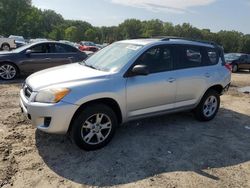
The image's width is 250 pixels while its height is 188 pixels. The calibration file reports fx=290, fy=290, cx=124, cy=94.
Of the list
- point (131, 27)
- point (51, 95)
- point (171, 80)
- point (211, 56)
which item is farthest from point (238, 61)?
point (131, 27)

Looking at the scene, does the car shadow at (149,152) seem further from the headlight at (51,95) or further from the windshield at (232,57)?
the windshield at (232,57)

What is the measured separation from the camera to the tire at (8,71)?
961cm

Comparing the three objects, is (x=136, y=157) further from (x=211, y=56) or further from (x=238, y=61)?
(x=238, y=61)

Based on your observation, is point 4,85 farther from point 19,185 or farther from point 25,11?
point 25,11

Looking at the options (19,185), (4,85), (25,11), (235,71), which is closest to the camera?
(19,185)

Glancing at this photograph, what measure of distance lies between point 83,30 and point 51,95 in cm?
10480

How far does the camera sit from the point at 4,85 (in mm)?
8875

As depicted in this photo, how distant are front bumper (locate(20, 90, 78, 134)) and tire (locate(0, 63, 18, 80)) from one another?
594 centimetres

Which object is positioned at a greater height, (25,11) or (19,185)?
(25,11)

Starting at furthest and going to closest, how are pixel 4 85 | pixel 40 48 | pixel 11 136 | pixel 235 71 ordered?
pixel 235 71 < pixel 40 48 < pixel 4 85 < pixel 11 136

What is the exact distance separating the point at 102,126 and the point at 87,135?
0.28 m

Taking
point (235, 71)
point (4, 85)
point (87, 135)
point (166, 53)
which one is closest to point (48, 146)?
point (87, 135)

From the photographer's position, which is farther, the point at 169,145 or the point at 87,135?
the point at 169,145

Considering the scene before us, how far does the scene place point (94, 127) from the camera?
4.52 metres
